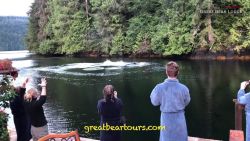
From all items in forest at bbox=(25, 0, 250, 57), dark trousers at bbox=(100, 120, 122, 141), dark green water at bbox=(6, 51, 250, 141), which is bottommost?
dark green water at bbox=(6, 51, 250, 141)

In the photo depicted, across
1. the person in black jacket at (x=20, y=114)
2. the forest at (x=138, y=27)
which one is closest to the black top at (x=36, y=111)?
the person in black jacket at (x=20, y=114)

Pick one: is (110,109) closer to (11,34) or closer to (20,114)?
(20,114)

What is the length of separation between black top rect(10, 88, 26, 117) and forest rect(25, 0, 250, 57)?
1238 inches

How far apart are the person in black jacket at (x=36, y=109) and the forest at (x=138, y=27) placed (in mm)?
31392

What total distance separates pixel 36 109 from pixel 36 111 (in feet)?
0.22

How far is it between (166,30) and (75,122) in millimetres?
27115

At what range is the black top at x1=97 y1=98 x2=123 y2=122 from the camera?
248 inches

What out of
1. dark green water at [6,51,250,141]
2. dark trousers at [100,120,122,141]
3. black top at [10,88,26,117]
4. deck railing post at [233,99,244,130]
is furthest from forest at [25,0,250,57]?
black top at [10,88,26,117]

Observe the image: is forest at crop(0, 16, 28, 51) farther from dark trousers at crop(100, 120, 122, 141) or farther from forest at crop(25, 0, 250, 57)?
dark trousers at crop(100, 120, 122, 141)

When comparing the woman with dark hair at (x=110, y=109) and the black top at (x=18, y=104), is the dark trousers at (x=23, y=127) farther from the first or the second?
the woman with dark hair at (x=110, y=109)

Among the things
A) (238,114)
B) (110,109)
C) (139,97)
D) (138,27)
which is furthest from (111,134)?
(138,27)

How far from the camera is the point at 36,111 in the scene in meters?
6.61

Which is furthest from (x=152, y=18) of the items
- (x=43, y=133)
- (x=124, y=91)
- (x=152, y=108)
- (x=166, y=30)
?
(x=43, y=133)

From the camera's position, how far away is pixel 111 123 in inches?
252
